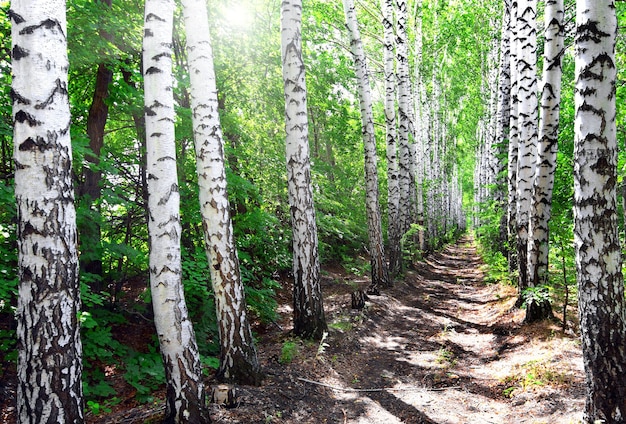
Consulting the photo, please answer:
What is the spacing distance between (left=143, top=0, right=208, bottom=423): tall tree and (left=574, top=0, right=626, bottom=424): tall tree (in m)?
3.41

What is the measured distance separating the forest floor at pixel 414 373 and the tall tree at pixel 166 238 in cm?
54

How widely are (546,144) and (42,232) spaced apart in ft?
20.9

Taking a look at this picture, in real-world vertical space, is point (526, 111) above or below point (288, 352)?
above

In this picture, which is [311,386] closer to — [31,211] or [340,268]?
[31,211]

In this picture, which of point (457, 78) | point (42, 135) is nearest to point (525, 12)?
point (42, 135)

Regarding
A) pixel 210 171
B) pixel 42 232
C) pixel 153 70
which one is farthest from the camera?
pixel 210 171

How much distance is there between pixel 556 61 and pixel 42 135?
6422mm

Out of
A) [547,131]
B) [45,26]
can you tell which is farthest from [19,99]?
[547,131]

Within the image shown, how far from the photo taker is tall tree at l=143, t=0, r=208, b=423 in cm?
330

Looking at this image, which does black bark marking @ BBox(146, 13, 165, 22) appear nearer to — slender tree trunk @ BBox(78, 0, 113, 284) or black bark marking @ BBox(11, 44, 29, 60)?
black bark marking @ BBox(11, 44, 29, 60)

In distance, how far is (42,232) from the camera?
2.25 meters

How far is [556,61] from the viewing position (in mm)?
5664

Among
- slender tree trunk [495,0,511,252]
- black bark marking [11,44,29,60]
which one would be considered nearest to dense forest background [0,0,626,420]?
slender tree trunk [495,0,511,252]

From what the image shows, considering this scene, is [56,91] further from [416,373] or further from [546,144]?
[546,144]
